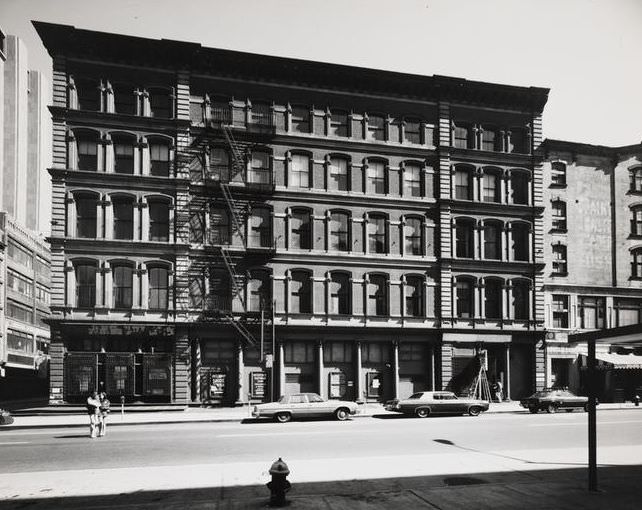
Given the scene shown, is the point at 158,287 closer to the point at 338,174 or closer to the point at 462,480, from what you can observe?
the point at 338,174

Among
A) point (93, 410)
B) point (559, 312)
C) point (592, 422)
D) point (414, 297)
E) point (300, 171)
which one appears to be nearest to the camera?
point (592, 422)

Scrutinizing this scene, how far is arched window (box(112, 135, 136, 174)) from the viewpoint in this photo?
30.7 metres

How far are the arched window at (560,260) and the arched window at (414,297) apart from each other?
9.98m

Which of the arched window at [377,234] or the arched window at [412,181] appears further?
the arched window at [412,181]

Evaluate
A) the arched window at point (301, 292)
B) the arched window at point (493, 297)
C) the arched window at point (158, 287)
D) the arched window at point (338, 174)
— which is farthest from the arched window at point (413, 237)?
the arched window at point (158, 287)

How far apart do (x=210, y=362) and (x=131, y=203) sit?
10092mm

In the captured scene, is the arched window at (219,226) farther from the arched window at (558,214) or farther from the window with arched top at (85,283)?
the arched window at (558,214)

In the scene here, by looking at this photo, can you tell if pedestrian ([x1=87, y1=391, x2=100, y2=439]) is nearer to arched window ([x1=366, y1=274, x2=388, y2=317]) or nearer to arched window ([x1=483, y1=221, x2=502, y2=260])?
arched window ([x1=366, y1=274, x2=388, y2=317])

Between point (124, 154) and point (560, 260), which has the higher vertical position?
point (124, 154)

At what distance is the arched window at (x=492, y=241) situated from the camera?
35.7 metres

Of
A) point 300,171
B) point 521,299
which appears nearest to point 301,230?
point 300,171

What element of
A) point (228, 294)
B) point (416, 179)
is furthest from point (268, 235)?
point (416, 179)

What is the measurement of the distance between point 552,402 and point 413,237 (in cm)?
1251

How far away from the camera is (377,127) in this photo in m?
34.6
